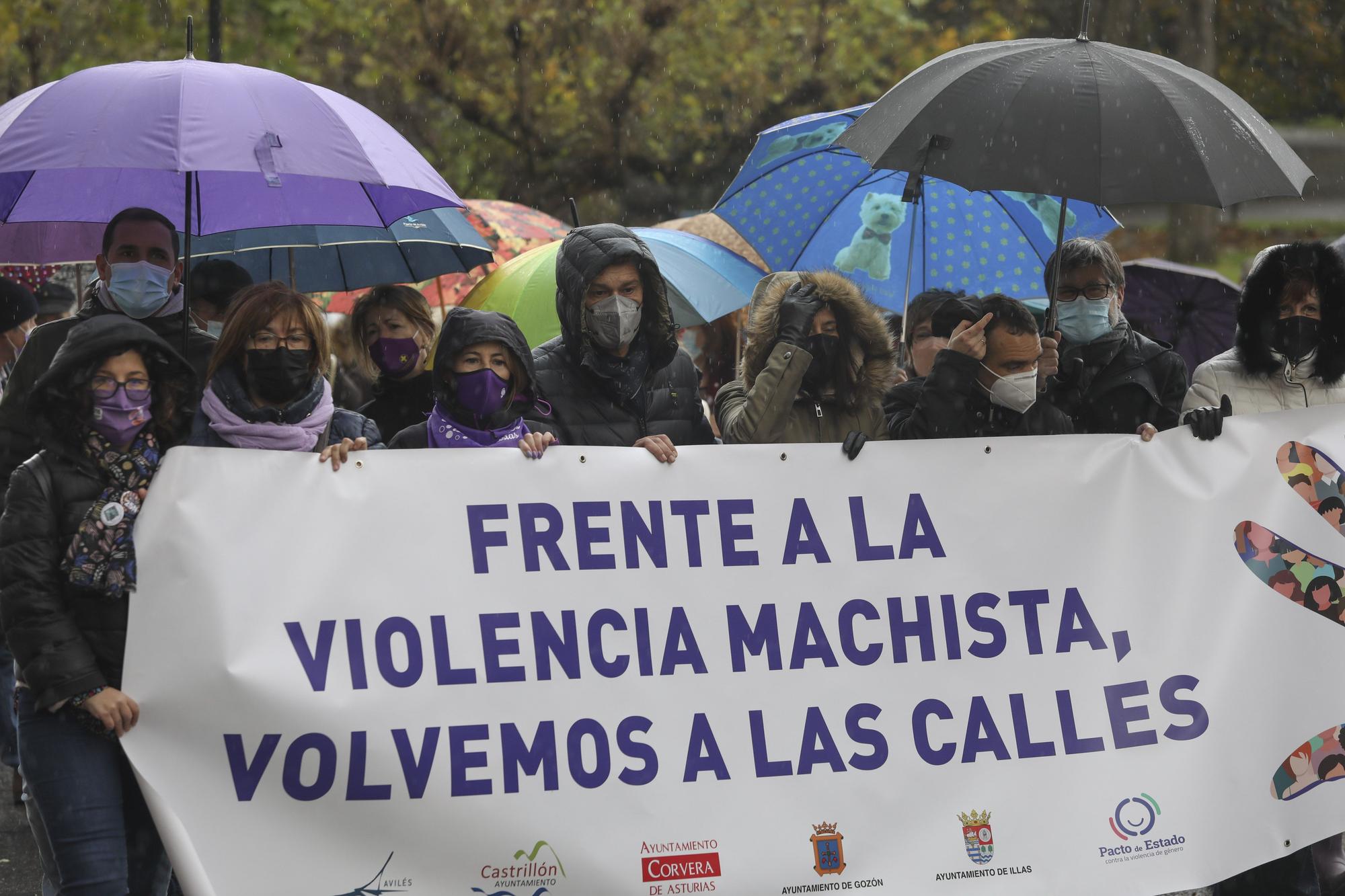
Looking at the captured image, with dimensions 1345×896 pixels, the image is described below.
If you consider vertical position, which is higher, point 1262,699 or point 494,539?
point 494,539

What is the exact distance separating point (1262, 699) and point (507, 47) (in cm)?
1091

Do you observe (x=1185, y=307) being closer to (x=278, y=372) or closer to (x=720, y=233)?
(x=720, y=233)

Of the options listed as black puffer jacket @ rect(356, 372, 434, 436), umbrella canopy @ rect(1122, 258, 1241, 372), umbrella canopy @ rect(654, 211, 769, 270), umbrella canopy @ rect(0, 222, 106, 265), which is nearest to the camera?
black puffer jacket @ rect(356, 372, 434, 436)

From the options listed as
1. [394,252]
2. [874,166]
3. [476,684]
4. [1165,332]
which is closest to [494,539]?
[476,684]

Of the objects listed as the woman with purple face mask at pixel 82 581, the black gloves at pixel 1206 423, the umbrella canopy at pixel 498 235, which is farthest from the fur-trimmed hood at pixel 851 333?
the umbrella canopy at pixel 498 235

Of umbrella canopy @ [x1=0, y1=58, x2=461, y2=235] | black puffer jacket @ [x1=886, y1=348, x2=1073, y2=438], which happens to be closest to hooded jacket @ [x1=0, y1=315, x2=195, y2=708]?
umbrella canopy @ [x1=0, y1=58, x2=461, y2=235]

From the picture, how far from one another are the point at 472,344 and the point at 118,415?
3.08ft

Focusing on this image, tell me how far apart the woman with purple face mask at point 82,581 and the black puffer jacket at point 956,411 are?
6.70 ft

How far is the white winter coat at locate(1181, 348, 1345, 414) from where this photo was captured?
4.83m

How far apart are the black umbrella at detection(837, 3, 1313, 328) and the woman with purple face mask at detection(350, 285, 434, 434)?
2.00 metres

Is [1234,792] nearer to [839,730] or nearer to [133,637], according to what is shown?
[839,730]

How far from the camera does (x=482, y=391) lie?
4285mm

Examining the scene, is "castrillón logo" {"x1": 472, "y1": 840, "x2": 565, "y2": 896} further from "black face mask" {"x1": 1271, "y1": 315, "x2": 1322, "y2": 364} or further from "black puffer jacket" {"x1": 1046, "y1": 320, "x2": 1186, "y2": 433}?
"black face mask" {"x1": 1271, "y1": 315, "x2": 1322, "y2": 364}

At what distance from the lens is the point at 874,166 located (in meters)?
4.66
